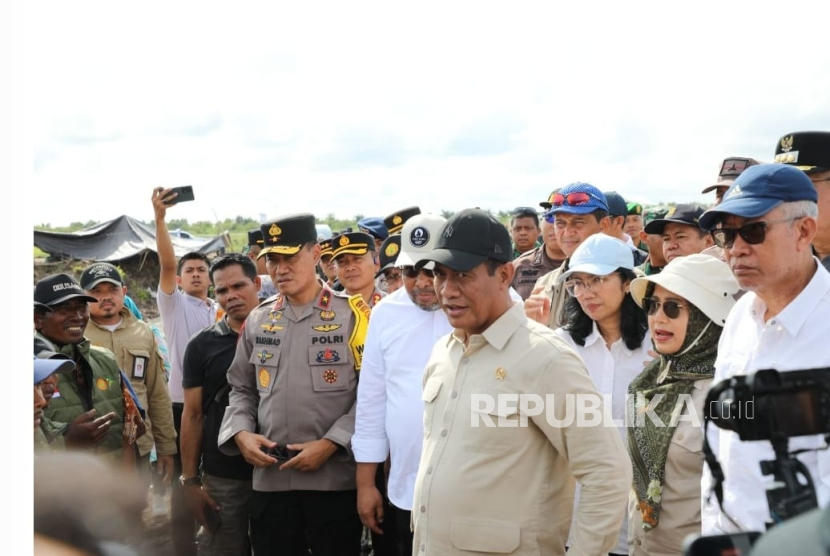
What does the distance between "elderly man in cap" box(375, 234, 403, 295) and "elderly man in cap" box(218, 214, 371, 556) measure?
132 cm

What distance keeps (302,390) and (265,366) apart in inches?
10.9

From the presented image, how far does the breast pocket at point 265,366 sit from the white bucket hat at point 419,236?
93cm

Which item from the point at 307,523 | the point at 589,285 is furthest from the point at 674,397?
the point at 307,523

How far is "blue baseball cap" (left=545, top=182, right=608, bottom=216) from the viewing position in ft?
14.8

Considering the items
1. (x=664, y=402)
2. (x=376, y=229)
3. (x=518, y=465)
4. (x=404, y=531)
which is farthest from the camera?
(x=376, y=229)

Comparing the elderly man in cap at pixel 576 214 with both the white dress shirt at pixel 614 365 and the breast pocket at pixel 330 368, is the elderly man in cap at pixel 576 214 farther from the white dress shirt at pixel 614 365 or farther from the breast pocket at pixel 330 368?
the breast pocket at pixel 330 368

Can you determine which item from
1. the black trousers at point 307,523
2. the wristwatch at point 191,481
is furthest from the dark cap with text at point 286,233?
the wristwatch at point 191,481

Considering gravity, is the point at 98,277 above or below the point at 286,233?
below

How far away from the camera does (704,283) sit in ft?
9.98

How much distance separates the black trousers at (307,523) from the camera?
4.01 m

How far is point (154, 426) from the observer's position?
540cm

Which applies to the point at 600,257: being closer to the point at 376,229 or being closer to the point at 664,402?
the point at 664,402

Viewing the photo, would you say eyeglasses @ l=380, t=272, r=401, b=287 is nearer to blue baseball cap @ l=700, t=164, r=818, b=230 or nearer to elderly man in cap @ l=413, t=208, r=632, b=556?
elderly man in cap @ l=413, t=208, r=632, b=556

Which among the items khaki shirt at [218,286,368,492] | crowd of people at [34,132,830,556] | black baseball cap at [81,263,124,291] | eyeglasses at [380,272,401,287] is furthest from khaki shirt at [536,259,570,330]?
black baseball cap at [81,263,124,291]
